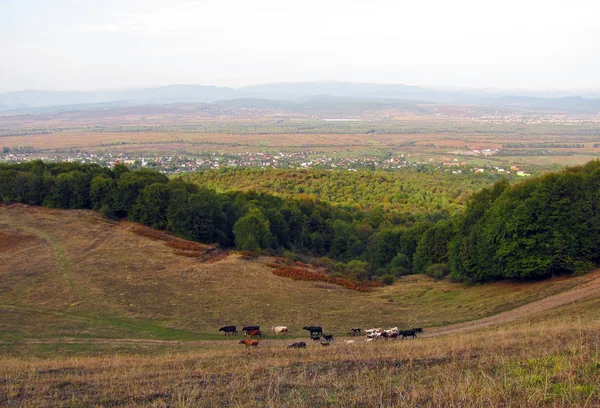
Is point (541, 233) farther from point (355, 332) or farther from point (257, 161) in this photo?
point (257, 161)

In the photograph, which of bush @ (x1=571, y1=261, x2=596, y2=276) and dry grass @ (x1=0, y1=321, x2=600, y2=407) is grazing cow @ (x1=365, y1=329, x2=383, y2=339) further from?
bush @ (x1=571, y1=261, x2=596, y2=276)

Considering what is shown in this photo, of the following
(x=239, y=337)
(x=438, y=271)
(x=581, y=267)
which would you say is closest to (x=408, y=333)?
(x=239, y=337)

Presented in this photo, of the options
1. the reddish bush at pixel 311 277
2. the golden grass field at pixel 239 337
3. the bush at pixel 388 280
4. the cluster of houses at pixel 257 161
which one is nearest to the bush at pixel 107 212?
the golden grass field at pixel 239 337

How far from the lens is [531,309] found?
24016 mm

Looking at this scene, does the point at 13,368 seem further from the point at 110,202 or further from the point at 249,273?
the point at 110,202

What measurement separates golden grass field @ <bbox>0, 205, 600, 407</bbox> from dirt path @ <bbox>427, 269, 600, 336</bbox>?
18 cm

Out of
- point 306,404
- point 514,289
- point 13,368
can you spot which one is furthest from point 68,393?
point 514,289

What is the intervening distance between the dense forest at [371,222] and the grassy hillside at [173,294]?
237cm

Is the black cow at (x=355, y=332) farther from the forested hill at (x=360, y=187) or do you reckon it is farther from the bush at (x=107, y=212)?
the forested hill at (x=360, y=187)

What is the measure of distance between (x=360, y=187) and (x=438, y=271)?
155 feet

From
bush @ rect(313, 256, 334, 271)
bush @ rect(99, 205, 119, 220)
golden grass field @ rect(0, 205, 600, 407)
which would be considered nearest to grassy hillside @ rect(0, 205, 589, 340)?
golden grass field @ rect(0, 205, 600, 407)

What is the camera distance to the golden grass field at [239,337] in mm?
9875

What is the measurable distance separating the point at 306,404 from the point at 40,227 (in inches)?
1547

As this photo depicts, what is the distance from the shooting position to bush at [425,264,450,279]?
38188 mm
